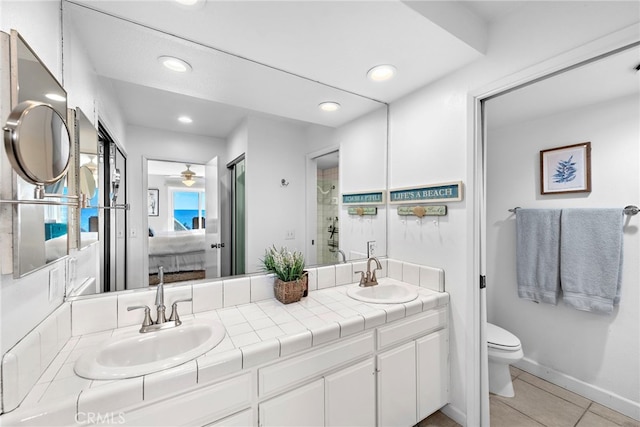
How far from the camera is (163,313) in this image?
3.98 ft

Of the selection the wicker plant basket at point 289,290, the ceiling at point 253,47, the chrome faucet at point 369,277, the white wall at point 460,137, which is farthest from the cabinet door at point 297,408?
the ceiling at point 253,47

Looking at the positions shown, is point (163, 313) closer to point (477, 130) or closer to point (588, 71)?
point (477, 130)

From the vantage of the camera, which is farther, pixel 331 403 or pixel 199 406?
pixel 331 403

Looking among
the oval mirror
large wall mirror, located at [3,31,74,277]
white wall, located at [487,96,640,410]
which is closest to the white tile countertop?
large wall mirror, located at [3,31,74,277]

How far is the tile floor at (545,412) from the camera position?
5.46ft

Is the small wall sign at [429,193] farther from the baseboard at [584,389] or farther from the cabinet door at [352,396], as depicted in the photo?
the baseboard at [584,389]

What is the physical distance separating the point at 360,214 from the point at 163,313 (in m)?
1.55

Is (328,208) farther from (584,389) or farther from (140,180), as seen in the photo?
(584,389)

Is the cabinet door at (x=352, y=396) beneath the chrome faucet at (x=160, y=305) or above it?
beneath

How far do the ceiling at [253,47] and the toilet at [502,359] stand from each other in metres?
2.00

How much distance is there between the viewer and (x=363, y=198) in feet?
7.25

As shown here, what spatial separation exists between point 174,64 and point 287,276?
1373 millimetres

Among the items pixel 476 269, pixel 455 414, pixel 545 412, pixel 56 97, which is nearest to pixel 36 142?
pixel 56 97

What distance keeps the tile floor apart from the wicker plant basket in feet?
3.84
